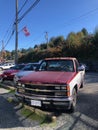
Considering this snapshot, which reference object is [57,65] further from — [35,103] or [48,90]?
[35,103]

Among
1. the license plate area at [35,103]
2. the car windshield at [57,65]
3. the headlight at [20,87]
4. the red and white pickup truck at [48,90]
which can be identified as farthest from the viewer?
the car windshield at [57,65]

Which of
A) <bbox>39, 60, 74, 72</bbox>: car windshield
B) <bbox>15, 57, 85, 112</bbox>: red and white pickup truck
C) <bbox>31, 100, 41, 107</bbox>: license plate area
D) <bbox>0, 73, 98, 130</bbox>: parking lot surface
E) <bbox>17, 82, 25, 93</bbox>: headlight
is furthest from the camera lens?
<bbox>39, 60, 74, 72</bbox>: car windshield

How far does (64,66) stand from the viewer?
9.34 meters

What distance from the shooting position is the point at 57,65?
9523 mm

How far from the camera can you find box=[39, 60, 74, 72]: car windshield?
923cm

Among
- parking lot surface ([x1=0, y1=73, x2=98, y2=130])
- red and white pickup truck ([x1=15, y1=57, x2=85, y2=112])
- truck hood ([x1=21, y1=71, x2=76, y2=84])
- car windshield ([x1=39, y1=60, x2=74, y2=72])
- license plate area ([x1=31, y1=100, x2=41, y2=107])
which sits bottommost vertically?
parking lot surface ([x1=0, y1=73, x2=98, y2=130])

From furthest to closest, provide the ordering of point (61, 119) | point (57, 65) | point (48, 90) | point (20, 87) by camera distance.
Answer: point (57, 65), point (20, 87), point (48, 90), point (61, 119)

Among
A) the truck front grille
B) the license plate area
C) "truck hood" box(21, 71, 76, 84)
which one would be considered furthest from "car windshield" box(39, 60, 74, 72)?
the license plate area

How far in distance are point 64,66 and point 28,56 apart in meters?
52.6

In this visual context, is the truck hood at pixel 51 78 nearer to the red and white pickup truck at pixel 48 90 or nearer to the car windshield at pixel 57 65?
the red and white pickup truck at pixel 48 90

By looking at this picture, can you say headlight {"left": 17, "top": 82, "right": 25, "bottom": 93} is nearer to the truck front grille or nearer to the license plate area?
the truck front grille

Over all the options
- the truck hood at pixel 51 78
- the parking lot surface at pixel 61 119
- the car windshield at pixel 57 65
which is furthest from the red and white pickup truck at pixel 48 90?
the car windshield at pixel 57 65

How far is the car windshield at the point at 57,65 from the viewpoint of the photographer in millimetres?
9233

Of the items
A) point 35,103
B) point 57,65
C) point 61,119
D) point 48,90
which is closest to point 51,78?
point 48,90
